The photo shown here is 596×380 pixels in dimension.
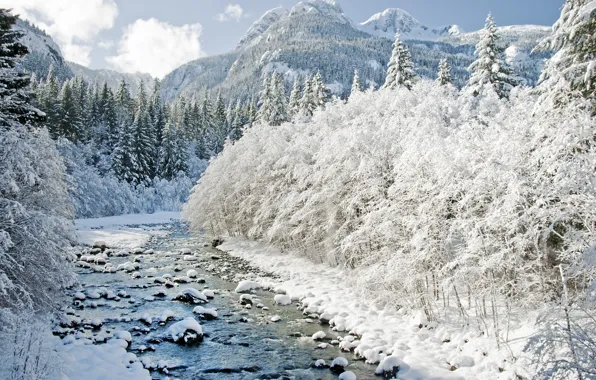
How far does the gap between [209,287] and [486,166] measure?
13210 millimetres

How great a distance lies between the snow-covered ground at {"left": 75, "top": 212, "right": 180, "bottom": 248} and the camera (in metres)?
30.3

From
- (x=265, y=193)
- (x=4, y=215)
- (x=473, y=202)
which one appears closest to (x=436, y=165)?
(x=473, y=202)

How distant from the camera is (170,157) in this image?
2420 inches

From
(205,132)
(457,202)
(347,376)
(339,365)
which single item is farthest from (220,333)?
(205,132)

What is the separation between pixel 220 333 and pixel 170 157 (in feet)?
172

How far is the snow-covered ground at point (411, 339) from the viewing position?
9453 mm

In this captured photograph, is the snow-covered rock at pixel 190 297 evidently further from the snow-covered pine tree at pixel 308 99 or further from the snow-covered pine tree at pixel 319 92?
the snow-covered pine tree at pixel 319 92

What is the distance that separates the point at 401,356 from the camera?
10578mm

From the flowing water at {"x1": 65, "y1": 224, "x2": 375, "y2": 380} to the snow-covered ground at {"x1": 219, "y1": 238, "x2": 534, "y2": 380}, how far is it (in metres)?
0.70

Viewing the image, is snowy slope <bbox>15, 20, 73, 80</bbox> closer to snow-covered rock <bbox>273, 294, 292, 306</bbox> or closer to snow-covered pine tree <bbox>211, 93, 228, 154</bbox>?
snow-covered pine tree <bbox>211, 93, 228, 154</bbox>

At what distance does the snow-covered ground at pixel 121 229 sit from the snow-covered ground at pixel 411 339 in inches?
695

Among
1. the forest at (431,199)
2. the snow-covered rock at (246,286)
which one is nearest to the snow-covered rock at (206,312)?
the snow-covered rock at (246,286)

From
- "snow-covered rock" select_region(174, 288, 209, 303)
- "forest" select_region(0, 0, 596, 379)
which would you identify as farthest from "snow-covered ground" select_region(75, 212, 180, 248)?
"snow-covered rock" select_region(174, 288, 209, 303)

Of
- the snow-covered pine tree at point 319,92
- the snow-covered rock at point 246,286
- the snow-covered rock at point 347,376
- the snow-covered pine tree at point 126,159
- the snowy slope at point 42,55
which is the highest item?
the snowy slope at point 42,55
